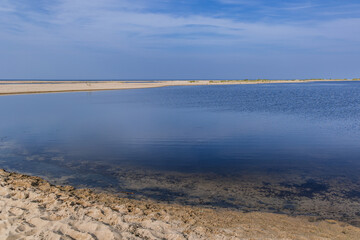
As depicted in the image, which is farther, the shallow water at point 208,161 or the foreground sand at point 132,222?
the shallow water at point 208,161

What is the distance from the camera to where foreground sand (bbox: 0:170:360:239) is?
6.02 meters

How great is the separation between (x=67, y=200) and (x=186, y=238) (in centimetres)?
347

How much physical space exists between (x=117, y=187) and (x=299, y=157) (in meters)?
7.20

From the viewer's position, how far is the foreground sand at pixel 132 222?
237 inches

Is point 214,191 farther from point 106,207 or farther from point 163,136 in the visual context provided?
point 163,136

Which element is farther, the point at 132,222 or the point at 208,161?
the point at 208,161

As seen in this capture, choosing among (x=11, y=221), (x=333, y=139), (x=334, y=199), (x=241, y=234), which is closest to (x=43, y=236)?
(x=11, y=221)

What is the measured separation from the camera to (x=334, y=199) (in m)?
8.19

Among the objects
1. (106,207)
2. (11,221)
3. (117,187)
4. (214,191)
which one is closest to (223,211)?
(214,191)

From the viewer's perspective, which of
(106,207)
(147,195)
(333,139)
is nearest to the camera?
(106,207)

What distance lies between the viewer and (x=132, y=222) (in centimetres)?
657

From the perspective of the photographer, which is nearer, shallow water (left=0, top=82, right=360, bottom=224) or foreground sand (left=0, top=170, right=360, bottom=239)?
foreground sand (left=0, top=170, right=360, bottom=239)

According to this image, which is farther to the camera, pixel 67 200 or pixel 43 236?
pixel 67 200

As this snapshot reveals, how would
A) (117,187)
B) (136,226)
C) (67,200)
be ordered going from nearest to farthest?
(136,226), (67,200), (117,187)
